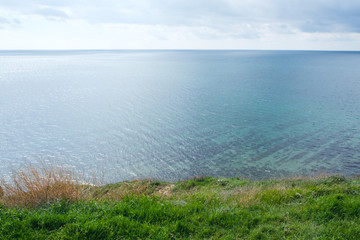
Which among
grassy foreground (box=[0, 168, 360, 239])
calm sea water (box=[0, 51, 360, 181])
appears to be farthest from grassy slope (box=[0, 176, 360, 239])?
calm sea water (box=[0, 51, 360, 181])

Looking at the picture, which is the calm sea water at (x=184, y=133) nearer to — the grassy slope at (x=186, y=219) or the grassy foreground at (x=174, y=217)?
the grassy foreground at (x=174, y=217)

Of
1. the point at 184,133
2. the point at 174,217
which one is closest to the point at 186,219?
the point at 174,217

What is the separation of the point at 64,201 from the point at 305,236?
5.72 m

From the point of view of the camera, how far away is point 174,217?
18.5 ft

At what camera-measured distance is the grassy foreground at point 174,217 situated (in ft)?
16.5

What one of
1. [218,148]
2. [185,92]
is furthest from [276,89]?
[218,148]

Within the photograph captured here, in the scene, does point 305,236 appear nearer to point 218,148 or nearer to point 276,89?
point 218,148

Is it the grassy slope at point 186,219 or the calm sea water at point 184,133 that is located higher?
the grassy slope at point 186,219

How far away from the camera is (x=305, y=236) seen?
520cm

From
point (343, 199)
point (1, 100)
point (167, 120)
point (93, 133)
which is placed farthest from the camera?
point (1, 100)

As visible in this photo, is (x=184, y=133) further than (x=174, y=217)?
Yes

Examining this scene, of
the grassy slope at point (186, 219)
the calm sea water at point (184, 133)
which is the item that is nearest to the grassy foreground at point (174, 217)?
the grassy slope at point (186, 219)

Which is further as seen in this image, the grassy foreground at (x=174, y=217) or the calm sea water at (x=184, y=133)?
the calm sea water at (x=184, y=133)

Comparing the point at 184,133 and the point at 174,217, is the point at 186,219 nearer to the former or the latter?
the point at 174,217
